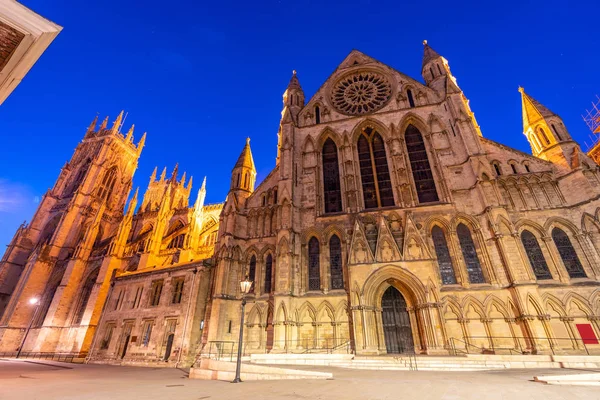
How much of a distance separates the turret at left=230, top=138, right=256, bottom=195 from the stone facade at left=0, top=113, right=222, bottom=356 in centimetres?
610

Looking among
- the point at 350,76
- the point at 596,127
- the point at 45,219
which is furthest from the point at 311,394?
the point at 45,219

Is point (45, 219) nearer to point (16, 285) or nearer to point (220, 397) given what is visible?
point (16, 285)

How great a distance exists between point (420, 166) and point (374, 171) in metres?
3.10

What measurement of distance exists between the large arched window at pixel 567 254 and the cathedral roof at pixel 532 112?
308 inches

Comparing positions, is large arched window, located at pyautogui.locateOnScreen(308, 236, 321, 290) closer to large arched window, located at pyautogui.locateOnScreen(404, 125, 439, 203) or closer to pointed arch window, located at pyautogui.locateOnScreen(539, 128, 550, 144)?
large arched window, located at pyautogui.locateOnScreen(404, 125, 439, 203)

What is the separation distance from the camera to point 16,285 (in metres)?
33.3

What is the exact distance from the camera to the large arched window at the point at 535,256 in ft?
45.9

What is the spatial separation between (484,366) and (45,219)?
51297 mm

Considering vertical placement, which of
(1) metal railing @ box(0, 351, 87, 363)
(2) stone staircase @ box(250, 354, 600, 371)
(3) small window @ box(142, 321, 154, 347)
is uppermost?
(3) small window @ box(142, 321, 154, 347)

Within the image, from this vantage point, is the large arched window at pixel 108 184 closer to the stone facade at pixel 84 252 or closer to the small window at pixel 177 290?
the stone facade at pixel 84 252

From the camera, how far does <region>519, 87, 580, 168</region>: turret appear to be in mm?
16172

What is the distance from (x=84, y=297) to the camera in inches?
1212

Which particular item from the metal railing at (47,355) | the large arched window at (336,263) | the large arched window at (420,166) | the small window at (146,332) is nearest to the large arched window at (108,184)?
the metal railing at (47,355)

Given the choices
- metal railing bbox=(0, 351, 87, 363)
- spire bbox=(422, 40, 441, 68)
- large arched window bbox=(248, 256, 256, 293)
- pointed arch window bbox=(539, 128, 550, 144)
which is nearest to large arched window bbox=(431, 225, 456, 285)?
pointed arch window bbox=(539, 128, 550, 144)
